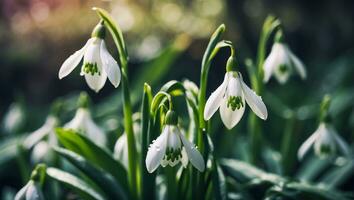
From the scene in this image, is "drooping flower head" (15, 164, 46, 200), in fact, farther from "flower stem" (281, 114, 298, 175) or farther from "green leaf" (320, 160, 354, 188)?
"green leaf" (320, 160, 354, 188)

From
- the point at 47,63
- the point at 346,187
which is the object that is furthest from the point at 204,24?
the point at 346,187

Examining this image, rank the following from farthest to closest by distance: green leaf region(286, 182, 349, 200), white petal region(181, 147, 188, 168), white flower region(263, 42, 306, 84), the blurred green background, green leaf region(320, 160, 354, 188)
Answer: the blurred green background
green leaf region(320, 160, 354, 188)
white flower region(263, 42, 306, 84)
green leaf region(286, 182, 349, 200)
white petal region(181, 147, 188, 168)

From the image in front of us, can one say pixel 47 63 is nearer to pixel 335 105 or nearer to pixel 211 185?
pixel 335 105

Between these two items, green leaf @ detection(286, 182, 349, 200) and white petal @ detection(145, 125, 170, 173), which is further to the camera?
green leaf @ detection(286, 182, 349, 200)

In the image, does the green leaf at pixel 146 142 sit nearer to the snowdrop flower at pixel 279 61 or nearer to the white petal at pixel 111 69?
the white petal at pixel 111 69

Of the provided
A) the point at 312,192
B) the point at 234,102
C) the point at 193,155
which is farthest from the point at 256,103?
the point at 312,192

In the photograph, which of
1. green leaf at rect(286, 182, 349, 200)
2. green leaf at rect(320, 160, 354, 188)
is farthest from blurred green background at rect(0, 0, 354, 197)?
green leaf at rect(286, 182, 349, 200)

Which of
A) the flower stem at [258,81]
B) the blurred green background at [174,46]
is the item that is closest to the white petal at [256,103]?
the flower stem at [258,81]
